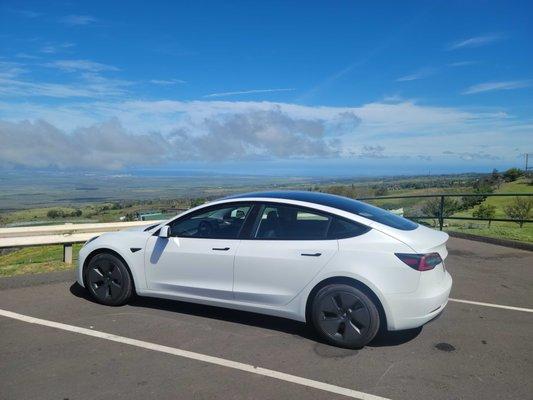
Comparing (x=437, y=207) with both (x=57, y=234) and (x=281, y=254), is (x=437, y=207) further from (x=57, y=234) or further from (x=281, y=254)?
(x=57, y=234)

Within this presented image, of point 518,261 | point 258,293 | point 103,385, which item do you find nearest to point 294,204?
point 258,293

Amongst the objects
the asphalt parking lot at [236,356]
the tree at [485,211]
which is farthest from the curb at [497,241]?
the tree at [485,211]

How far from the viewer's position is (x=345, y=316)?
4.45 m

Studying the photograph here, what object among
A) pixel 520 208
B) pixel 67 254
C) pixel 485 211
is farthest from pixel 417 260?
pixel 485 211

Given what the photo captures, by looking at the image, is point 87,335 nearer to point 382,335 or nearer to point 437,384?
point 382,335

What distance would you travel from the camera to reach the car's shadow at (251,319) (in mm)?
4781

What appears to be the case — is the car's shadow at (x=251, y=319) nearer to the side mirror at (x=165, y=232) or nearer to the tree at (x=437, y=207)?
the side mirror at (x=165, y=232)

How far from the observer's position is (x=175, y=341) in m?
4.64

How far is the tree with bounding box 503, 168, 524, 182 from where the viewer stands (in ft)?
83.3

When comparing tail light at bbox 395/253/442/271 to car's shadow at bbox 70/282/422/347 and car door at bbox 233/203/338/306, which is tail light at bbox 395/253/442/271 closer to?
car door at bbox 233/203/338/306

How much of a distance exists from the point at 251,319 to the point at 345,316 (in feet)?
4.36

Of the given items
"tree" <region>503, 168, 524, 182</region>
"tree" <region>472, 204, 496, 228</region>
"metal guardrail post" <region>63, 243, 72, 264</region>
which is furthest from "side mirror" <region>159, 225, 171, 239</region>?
"tree" <region>503, 168, 524, 182</region>

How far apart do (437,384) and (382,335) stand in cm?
112

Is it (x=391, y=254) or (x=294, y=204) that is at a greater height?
(x=294, y=204)
